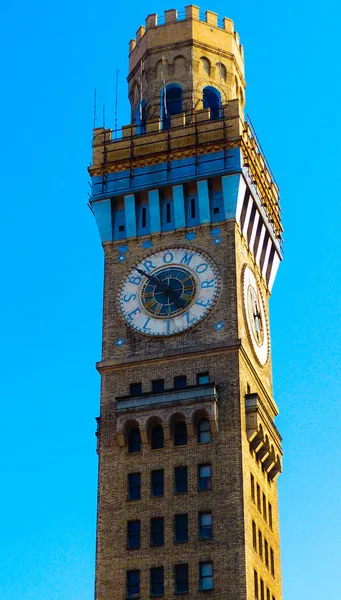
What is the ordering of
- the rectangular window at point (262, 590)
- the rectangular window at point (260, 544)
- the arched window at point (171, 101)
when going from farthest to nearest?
the arched window at point (171, 101)
the rectangular window at point (260, 544)
the rectangular window at point (262, 590)

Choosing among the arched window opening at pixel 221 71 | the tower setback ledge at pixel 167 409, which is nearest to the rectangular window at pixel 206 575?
the tower setback ledge at pixel 167 409

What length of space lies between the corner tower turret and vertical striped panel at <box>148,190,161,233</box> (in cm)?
689

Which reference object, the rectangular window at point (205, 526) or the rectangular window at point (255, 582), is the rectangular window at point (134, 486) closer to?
the rectangular window at point (205, 526)

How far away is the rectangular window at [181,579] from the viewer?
70250 millimetres

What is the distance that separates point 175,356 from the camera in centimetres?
7656

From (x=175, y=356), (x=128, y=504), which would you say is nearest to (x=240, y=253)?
(x=175, y=356)

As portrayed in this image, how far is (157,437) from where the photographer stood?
75.4 metres

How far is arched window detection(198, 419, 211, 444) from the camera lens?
74150 millimetres

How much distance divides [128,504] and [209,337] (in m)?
11.2

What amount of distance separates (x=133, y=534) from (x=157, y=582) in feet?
10.9

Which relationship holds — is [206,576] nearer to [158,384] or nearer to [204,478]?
[204,478]

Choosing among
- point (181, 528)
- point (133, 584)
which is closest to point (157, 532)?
point (181, 528)

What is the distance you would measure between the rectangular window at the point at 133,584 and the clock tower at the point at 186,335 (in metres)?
0.09

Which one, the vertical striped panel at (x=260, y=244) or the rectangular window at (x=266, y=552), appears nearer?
the rectangular window at (x=266, y=552)
